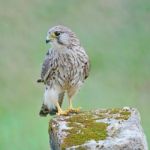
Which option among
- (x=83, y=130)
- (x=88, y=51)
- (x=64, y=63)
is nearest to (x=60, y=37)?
(x=64, y=63)

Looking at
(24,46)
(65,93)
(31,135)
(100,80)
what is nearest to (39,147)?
(31,135)

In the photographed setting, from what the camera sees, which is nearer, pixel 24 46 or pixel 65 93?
pixel 65 93

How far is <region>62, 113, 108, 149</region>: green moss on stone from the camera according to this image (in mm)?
7613

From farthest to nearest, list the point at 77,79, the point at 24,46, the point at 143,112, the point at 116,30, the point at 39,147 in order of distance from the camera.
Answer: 1. the point at 116,30
2. the point at 24,46
3. the point at 143,112
4. the point at 39,147
5. the point at 77,79

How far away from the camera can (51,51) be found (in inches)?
383

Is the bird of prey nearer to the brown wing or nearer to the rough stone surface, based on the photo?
the brown wing

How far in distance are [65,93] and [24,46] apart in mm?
6262

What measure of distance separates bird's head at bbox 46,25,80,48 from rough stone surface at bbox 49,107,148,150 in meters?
1.26

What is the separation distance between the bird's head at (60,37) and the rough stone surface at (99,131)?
1260 millimetres

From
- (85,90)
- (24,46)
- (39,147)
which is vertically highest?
(24,46)

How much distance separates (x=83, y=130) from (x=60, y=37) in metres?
1.89

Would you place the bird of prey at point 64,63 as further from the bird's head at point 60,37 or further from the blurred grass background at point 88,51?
the blurred grass background at point 88,51

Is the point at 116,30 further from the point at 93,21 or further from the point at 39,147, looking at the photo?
the point at 39,147

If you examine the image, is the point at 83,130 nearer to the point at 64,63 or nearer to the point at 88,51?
the point at 64,63
